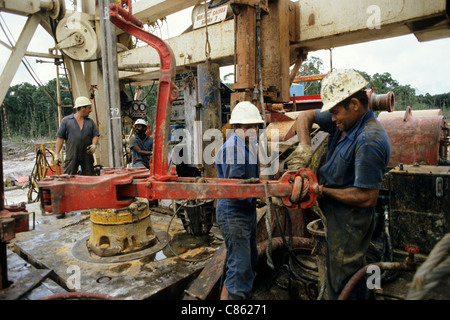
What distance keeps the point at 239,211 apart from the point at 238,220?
0.25 feet

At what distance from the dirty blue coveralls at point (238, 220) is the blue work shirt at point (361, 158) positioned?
2.24 ft

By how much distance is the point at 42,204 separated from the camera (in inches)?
81.4

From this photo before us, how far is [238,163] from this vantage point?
8.30 feet

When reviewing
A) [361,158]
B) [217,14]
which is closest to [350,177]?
[361,158]

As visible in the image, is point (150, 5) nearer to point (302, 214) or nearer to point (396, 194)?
point (302, 214)

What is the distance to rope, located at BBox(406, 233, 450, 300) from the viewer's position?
Result: 1257mm

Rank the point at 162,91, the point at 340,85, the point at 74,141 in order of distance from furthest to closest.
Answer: the point at 74,141 → the point at 162,91 → the point at 340,85

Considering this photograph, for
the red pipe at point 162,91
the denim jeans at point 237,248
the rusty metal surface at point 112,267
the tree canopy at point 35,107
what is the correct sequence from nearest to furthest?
1. the red pipe at point 162,91
2. the denim jeans at point 237,248
3. the rusty metal surface at point 112,267
4. the tree canopy at point 35,107

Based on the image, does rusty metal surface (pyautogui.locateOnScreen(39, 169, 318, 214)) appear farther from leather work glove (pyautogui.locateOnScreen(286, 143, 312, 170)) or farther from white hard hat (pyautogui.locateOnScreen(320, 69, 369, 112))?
white hard hat (pyautogui.locateOnScreen(320, 69, 369, 112))

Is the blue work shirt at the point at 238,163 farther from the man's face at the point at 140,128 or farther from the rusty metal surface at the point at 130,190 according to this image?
the man's face at the point at 140,128

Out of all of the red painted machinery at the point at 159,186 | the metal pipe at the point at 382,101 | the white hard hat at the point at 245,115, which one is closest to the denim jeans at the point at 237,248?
the red painted machinery at the point at 159,186

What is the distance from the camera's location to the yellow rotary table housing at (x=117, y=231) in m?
3.49

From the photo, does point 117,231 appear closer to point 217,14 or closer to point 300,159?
point 300,159

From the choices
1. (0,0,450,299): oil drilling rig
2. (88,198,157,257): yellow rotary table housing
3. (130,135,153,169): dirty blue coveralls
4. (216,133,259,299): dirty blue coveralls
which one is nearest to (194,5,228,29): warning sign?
(0,0,450,299): oil drilling rig
